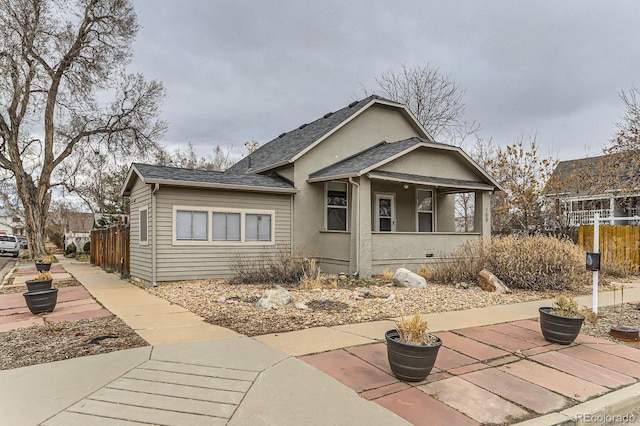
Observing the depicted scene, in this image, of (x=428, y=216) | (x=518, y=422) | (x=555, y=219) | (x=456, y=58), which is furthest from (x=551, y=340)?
(x=555, y=219)

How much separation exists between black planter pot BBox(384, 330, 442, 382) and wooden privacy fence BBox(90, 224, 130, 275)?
11.8 metres

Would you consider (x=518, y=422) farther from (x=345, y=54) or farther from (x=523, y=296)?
(x=345, y=54)

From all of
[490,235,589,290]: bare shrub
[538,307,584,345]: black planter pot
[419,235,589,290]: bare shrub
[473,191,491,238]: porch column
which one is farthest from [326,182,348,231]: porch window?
[538,307,584,345]: black planter pot

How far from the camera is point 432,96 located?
80.1 feet

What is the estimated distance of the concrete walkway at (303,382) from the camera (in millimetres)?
3234

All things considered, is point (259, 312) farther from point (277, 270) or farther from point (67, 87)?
point (67, 87)

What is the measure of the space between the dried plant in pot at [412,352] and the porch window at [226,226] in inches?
335

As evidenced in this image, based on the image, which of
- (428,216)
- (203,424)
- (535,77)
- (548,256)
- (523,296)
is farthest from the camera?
(535,77)

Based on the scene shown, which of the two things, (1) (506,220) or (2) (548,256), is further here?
(1) (506,220)

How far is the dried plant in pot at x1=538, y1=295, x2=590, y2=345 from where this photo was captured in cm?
522

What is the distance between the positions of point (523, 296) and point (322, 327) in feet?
18.1

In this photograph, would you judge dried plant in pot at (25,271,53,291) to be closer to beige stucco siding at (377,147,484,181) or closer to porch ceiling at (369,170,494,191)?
porch ceiling at (369,170,494,191)

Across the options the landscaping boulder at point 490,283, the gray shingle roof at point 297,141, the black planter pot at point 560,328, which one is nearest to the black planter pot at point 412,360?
the black planter pot at point 560,328

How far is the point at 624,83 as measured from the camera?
721 inches
